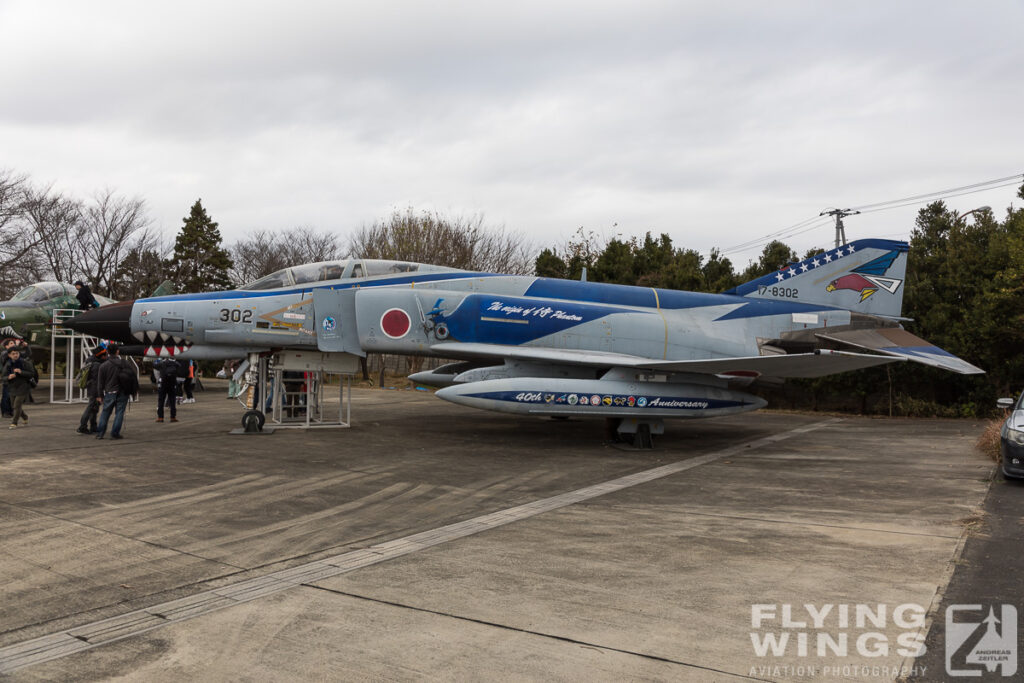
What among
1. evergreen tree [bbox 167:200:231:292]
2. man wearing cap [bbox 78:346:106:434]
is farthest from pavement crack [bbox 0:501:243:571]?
evergreen tree [bbox 167:200:231:292]

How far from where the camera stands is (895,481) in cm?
895

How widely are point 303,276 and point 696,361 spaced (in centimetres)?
732

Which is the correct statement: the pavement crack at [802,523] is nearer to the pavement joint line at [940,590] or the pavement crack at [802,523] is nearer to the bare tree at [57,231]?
the pavement joint line at [940,590]

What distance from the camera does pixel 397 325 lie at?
41.4 ft

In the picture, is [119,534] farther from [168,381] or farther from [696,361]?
[168,381]

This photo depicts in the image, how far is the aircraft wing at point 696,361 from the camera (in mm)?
11750

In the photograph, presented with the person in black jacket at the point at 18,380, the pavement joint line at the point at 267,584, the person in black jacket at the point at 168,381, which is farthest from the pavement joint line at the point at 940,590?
the person in black jacket at the point at 18,380

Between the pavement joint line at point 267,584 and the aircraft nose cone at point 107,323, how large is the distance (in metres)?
8.69

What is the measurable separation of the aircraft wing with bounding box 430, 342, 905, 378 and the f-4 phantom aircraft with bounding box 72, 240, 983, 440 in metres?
0.03

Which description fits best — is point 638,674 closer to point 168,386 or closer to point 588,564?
point 588,564

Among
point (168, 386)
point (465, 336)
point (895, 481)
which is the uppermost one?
point (465, 336)

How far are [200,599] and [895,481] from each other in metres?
8.24

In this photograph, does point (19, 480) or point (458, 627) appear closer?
point (458, 627)

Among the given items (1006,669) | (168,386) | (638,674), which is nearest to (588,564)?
(638,674)
